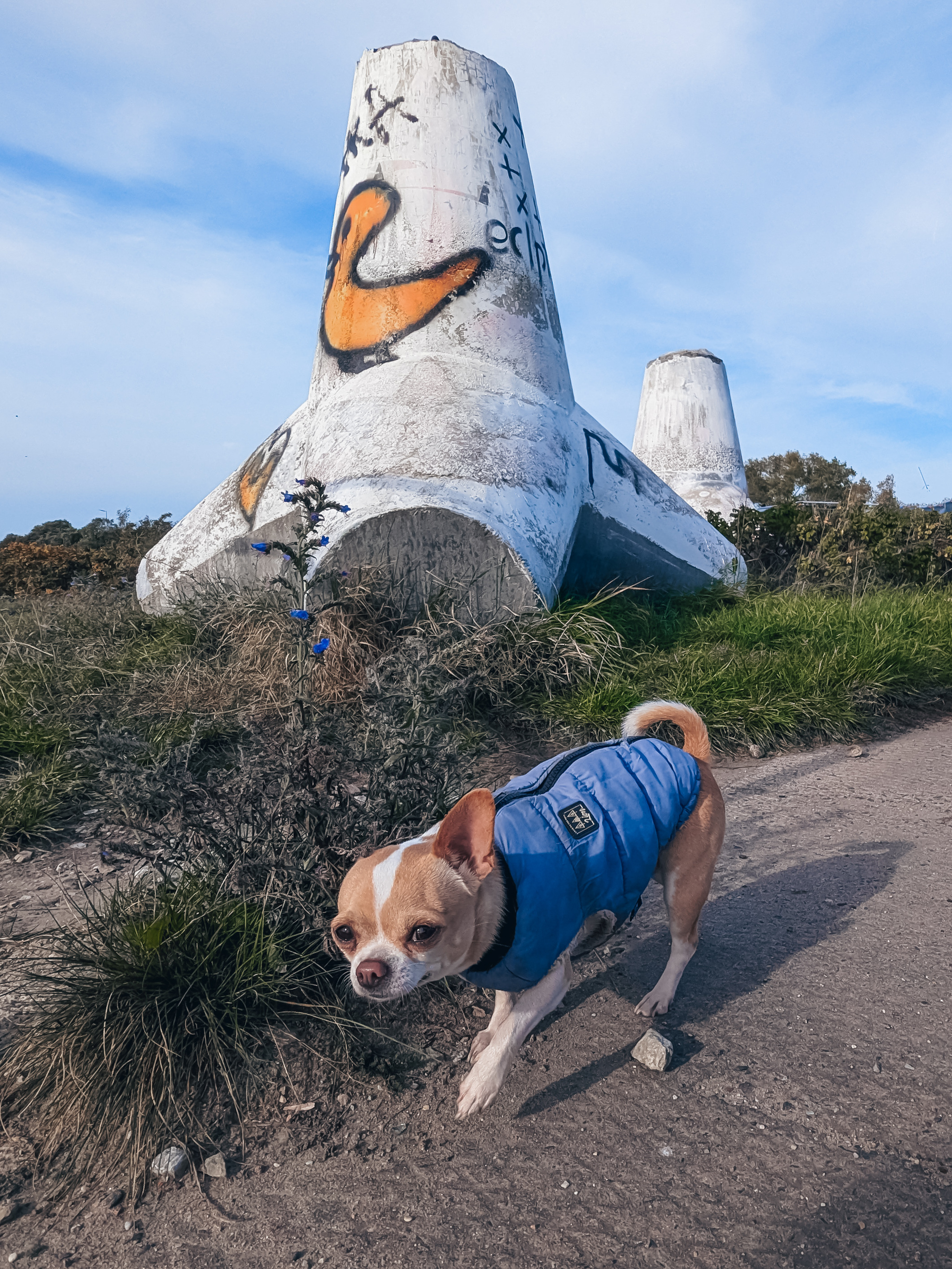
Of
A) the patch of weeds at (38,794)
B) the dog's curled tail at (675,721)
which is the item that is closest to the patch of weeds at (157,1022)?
the dog's curled tail at (675,721)

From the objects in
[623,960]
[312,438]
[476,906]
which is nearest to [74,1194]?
[476,906]

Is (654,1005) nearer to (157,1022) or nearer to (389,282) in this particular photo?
(157,1022)

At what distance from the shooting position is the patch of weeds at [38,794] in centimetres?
355

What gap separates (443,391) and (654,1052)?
457 centimetres

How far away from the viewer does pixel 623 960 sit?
2754mm

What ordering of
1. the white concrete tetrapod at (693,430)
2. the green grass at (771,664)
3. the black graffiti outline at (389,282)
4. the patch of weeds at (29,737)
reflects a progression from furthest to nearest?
the white concrete tetrapod at (693,430) < the black graffiti outline at (389,282) < the green grass at (771,664) < the patch of weeds at (29,737)

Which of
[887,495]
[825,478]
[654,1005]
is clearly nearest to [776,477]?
[825,478]

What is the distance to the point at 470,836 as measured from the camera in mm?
1876

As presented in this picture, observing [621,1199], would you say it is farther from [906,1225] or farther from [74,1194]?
[74,1194]

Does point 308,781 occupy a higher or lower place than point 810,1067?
higher

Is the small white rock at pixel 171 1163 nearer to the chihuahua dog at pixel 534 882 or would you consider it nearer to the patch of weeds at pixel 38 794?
the chihuahua dog at pixel 534 882

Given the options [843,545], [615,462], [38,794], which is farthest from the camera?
[843,545]

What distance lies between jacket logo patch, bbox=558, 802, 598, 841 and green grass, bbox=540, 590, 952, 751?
249 centimetres

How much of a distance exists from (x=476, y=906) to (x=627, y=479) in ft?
17.9
